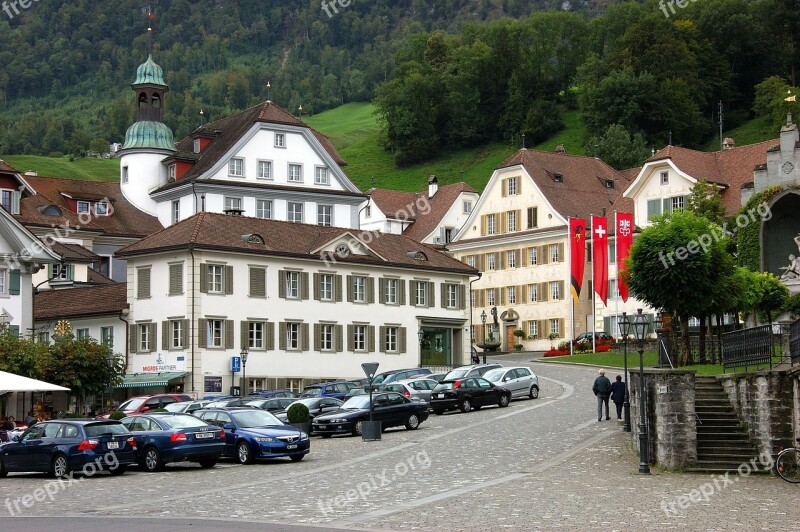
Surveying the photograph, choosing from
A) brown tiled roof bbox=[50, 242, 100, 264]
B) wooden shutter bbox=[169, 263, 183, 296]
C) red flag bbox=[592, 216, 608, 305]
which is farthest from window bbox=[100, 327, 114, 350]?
red flag bbox=[592, 216, 608, 305]

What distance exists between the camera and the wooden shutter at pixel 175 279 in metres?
63.8

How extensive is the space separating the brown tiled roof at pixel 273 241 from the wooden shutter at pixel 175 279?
0.98m

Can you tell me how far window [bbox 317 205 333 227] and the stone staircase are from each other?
58546mm

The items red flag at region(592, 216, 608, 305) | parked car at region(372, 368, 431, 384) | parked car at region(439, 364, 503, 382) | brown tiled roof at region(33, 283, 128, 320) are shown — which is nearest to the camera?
parked car at region(439, 364, 503, 382)

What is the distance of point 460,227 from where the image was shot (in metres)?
106

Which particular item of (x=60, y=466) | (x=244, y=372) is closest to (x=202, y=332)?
(x=244, y=372)

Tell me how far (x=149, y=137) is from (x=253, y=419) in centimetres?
6057

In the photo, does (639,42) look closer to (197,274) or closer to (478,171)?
(478,171)

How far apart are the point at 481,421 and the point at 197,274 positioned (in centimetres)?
2236

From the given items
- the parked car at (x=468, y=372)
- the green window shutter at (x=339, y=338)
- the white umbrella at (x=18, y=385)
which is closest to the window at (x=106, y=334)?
the green window shutter at (x=339, y=338)

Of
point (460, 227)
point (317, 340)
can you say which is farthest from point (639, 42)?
point (317, 340)

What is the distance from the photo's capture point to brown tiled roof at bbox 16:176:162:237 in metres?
85.4

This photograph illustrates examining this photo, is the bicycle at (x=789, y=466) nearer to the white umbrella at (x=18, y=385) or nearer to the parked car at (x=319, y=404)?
the parked car at (x=319, y=404)

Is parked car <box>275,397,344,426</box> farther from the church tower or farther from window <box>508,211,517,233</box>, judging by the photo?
window <box>508,211,517,233</box>
